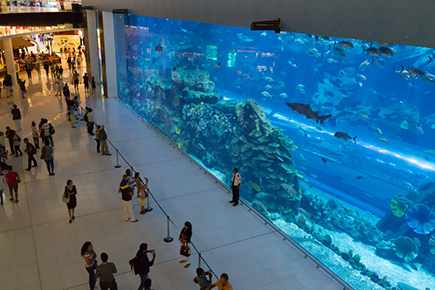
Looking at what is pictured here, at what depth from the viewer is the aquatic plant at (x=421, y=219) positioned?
8.34 meters

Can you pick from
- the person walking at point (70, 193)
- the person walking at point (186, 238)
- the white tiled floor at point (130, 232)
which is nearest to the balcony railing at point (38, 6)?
the white tiled floor at point (130, 232)

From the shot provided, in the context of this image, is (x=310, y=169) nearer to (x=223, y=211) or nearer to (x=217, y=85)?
(x=223, y=211)

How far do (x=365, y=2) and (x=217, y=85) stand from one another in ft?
23.9

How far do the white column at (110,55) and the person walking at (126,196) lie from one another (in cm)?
1461

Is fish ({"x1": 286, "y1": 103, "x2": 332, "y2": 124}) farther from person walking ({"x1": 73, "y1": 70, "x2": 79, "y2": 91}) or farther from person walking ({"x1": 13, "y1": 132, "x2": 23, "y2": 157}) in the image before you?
person walking ({"x1": 73, "y1": 70, "x2": 79, "y2": 91})

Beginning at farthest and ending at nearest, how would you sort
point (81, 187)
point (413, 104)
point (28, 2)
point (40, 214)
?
point (28, 2)
point (81, 187)
point (40, 214)
point (413, 104)

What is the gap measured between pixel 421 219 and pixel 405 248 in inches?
36.5

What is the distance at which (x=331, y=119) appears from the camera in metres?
9.32

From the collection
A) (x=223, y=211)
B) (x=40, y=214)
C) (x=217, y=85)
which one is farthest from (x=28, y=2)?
(x=223, y=211)

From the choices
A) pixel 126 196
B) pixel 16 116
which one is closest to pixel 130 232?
pixel 126 196

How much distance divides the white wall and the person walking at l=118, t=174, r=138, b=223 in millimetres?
4781

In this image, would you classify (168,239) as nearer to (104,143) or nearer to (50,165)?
(50,165)

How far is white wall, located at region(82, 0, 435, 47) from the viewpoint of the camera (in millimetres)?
4664

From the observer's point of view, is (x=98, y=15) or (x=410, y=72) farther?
(x=98, y=15)
